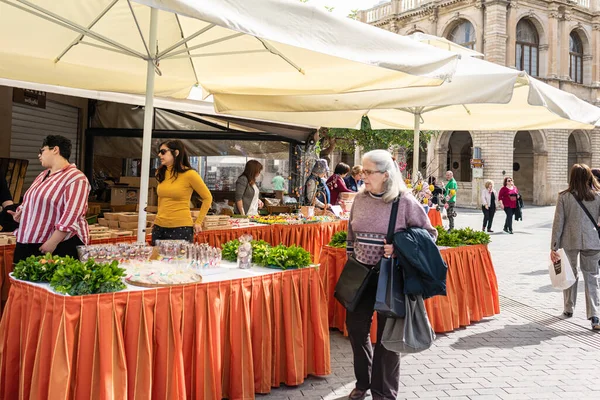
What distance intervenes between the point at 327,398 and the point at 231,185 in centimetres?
788

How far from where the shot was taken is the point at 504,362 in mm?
4891

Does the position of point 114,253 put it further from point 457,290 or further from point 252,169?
point 252,169

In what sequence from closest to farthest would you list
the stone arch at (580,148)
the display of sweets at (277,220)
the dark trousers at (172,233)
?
the dark trousers at (172,233) → the display of sweets at (277,220) → the stone arch at (580,148)

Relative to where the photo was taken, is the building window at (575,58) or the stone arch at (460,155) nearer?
the building window at (575,58)

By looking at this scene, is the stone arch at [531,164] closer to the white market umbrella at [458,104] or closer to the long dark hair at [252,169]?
the white market umbrella at [458,104]

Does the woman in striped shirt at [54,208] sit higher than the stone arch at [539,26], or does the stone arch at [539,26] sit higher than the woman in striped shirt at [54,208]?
the stone arch at [539,26]

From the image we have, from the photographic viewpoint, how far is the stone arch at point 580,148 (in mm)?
35938

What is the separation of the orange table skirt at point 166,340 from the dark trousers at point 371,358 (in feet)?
1.24

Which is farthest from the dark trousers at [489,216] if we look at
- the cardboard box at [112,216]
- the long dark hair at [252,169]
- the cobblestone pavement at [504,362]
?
the cardboard box at [112,216]

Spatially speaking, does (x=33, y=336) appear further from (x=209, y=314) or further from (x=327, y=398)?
(x=327, y=398)

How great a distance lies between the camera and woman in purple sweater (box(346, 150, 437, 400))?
3.70 m

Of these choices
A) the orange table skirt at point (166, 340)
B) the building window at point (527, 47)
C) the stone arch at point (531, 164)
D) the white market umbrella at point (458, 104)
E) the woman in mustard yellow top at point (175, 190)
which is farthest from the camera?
the building window at point (527, 47)

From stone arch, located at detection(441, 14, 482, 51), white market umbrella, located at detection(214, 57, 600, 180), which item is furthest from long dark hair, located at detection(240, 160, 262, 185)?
stone arch, located at detection(441, 14, 482, 51)

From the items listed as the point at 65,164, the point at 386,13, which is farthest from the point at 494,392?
the point at 386,13
